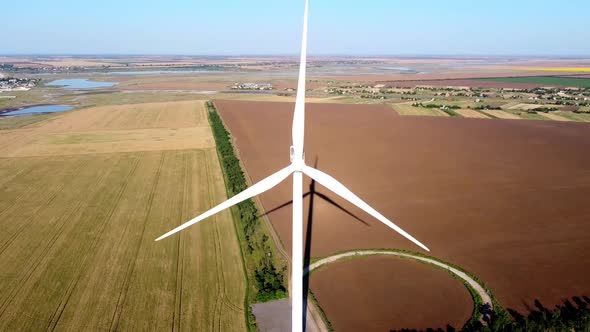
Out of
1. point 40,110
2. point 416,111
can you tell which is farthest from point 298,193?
point 40,110

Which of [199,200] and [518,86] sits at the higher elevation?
[518,86]

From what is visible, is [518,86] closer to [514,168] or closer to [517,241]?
[514,168]

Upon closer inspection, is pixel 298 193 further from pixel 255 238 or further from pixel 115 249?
pixel 115 249

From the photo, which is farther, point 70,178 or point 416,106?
point 416,106

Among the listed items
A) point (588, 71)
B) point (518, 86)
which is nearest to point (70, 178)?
point (588, 71)

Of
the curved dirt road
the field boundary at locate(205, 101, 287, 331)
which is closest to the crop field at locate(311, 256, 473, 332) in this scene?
the curved dirt road

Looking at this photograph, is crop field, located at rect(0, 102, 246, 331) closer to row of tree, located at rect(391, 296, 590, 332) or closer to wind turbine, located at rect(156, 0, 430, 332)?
wind turbine, located at rect(156, 0, 430, 332)

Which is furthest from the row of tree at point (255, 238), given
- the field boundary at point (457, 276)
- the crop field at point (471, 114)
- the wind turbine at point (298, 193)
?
the crop field at point (471, 114)

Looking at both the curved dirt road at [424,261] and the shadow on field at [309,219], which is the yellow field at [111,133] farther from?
the curved dirt road at [424,261]
